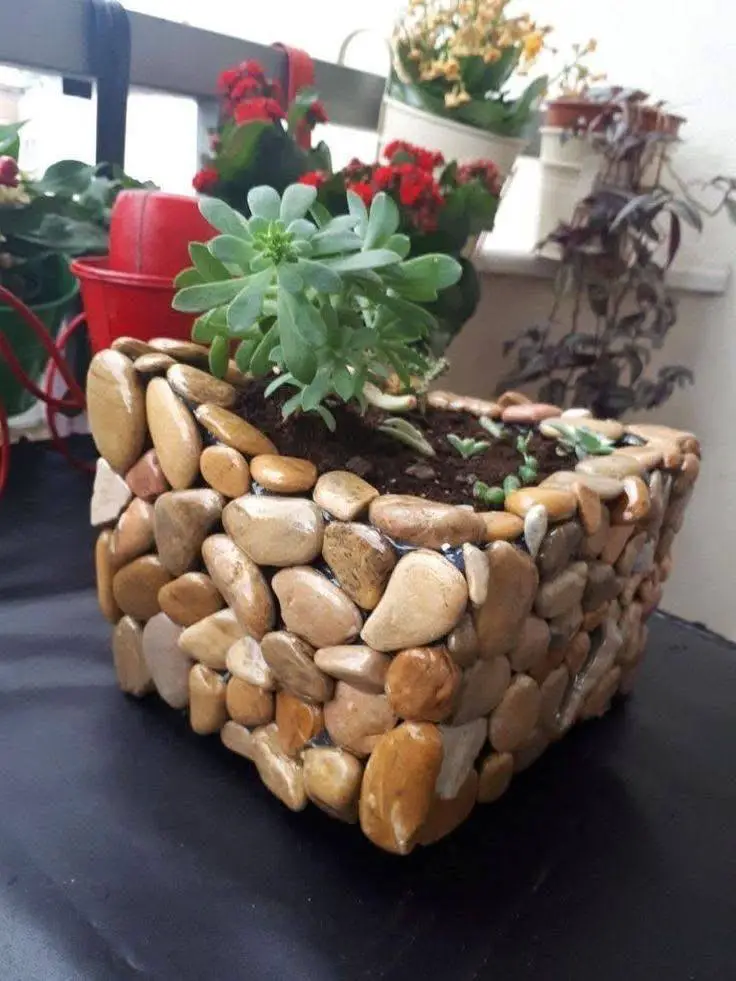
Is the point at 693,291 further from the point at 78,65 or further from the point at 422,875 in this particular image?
the point at 422,875

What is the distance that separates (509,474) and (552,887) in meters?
0.25

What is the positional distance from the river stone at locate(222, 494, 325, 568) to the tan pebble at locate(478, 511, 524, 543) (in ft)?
0.28

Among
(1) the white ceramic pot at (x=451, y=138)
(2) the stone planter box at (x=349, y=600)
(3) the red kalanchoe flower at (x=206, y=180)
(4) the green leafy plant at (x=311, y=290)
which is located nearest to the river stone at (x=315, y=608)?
(2) the stone planter box at (x=349, y=600)

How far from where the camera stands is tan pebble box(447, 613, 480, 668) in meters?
0.44

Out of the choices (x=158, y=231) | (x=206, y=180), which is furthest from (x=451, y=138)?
(x=158, y=231)

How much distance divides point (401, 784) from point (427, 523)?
0.45 feet

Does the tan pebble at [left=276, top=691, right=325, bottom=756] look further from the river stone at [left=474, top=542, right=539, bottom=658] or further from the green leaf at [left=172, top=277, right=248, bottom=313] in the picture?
the green leaf at [left=172, top=277, right=248, bottom=313]

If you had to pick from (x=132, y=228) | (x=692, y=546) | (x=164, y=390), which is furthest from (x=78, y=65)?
(x=692, y=546)

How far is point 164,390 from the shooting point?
21.5 inches

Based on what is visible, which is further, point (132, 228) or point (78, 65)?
point (78, 65)

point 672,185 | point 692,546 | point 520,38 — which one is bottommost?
point 692,546

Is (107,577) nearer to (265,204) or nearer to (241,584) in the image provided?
(241,584)

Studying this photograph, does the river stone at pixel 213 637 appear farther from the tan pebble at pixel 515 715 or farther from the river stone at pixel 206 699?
the tan pebble at pixel 515 715

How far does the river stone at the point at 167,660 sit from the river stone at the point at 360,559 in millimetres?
167
